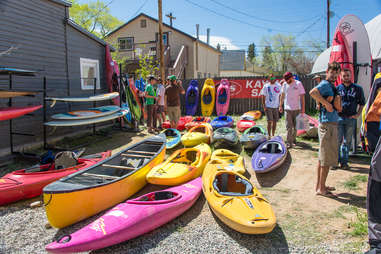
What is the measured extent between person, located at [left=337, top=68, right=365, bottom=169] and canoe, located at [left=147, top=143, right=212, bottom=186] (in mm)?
2534

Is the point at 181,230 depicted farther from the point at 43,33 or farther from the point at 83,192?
the point at 43,33

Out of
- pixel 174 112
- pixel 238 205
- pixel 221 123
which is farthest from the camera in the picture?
pixel 221 123

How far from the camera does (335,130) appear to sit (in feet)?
12.0

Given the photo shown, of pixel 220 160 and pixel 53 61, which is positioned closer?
pixel 220 160

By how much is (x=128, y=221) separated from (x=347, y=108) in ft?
13.3

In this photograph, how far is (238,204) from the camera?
315cm

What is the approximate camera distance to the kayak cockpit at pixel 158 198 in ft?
10.7

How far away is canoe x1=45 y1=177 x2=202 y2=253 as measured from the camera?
8.39 feet

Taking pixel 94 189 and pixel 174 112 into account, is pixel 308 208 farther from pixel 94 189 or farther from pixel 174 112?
pixel 174 112

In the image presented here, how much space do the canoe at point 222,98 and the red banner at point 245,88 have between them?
1.41m

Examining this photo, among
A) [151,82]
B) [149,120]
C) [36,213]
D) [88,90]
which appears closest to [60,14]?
[88,90]

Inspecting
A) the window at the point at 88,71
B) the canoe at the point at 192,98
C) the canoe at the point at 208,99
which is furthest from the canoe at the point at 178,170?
the canoe at the point at 192,98

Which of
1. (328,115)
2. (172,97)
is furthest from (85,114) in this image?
(328,115)

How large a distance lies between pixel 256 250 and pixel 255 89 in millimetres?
11121
